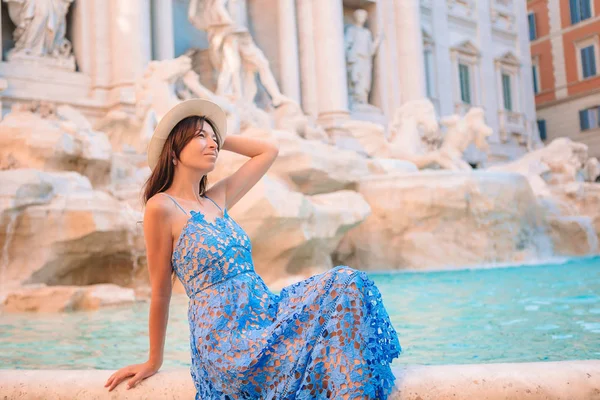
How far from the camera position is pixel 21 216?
5656 millimetres

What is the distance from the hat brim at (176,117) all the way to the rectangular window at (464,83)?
61.6 feet

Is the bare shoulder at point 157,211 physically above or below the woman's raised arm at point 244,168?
below

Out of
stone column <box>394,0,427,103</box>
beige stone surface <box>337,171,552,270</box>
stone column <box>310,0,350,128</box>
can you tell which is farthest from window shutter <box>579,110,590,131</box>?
beige stone surface <box>337,171,552,270</box>

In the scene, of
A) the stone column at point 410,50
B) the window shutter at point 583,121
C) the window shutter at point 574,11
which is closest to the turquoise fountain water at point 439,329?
the stone column at point 410,50

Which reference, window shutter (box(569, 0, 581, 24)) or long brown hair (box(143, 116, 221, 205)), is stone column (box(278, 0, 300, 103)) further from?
window shutter (box(569, 0, 581, 24))

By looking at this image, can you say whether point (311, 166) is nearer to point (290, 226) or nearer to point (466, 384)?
point (290, 226)

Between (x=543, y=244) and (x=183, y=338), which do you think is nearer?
(x=183, y=338)

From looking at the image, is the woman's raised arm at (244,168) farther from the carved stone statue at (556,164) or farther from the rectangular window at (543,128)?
the rectangular window at (543,128)

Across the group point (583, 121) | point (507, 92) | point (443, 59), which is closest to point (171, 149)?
point (443, 59)

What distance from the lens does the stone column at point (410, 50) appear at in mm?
16641

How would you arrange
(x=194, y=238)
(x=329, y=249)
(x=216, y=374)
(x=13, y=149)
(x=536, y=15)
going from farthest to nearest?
(x=536, y=15) < (x=329, y=249) < (x=13, y=149) < (x=194, y=238) < (x=216, y=374)

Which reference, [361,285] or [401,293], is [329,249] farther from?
[361,285]

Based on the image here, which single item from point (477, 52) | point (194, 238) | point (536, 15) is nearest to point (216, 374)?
point (194, 238)

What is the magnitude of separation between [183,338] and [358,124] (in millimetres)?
10053
